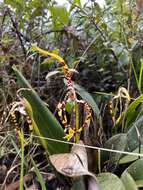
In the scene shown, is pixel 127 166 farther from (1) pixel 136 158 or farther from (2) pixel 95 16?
(2) pixel 95 16

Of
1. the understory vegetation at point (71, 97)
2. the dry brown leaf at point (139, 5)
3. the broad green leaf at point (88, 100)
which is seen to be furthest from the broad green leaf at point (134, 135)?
the dry brown leaf at point (139, 5)

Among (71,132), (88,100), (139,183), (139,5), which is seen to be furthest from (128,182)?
(139,5)

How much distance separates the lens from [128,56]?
100 cm

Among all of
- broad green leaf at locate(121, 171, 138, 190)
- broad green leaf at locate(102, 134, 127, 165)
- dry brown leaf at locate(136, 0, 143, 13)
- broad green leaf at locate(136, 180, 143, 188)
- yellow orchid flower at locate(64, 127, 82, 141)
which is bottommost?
broad green leaf at locate(136, 180, 143, 188)

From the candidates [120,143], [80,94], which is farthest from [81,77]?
[120,143]

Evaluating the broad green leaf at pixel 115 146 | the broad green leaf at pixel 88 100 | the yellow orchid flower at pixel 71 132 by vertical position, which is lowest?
the broad green leaf at pixel 115 146

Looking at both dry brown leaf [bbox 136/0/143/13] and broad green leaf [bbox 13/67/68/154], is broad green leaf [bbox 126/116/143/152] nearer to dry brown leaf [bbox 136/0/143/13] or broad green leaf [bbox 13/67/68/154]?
broad green leaf [bbox 13/67/68/154]

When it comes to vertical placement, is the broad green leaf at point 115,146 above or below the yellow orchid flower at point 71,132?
below

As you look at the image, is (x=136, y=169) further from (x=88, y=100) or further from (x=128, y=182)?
(x=88, y=100)

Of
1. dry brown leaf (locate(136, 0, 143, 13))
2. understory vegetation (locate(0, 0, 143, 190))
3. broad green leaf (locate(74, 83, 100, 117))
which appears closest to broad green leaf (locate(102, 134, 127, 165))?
understory vegetation (locate(0, 0, 143, 190))

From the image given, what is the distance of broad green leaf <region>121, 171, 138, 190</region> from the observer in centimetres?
61

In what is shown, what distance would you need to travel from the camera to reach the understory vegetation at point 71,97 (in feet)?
2.23

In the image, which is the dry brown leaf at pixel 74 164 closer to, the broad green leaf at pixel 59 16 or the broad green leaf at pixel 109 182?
the broad green leaf at pixel 109 182

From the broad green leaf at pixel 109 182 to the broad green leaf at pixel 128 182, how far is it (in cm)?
1
